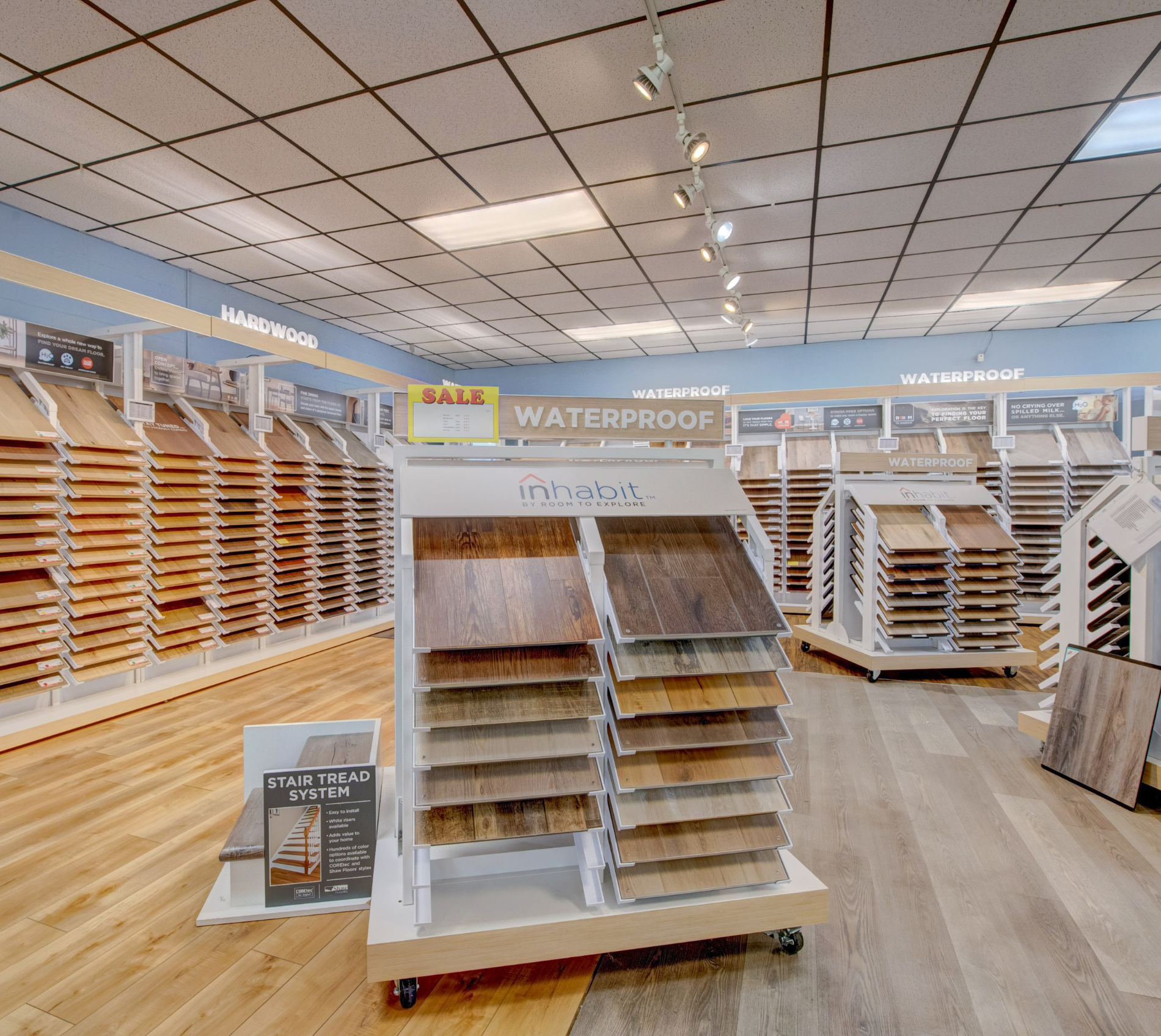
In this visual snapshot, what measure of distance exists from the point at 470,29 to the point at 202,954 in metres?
3.54

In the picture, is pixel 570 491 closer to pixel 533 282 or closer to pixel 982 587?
pixel 982 587

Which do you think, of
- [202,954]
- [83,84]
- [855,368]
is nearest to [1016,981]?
[202,954]

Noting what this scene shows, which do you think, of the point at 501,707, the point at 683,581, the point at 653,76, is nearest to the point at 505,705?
the point at 501,707

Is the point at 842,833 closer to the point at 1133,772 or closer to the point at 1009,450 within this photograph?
the point at 1133,772

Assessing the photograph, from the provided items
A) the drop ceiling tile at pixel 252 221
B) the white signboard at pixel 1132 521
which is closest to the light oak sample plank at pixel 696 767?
the white signboard at pixel 1132 521

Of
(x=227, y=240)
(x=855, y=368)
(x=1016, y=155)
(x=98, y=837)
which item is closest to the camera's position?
(x=98, y=837)

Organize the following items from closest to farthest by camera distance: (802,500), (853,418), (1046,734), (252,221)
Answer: (1046,734)
(252,221)
(802,500)
(853,418)

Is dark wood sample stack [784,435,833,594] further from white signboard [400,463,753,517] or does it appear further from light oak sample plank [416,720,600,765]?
light oak sample plank [416,720,600,765]

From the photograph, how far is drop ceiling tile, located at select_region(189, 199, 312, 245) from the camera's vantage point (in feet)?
14.5

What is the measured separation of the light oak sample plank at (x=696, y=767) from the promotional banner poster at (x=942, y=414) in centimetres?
680

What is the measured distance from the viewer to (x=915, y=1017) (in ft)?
5.20

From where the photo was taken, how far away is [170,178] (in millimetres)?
4012

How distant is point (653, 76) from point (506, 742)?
279 centimetres

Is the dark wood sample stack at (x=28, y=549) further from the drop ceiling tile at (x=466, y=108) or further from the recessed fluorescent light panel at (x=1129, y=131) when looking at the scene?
the recessed fluorescent light panel at (x=1129, y=131)
